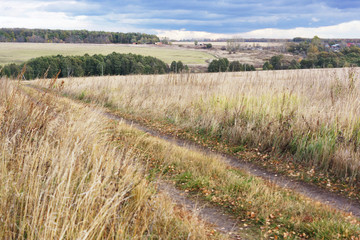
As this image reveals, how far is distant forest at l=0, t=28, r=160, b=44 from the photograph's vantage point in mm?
103812

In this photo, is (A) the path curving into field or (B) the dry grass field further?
(A) the path curving into field

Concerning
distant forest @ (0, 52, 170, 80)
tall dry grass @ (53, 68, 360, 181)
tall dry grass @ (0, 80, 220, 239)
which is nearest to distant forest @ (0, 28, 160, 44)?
distant forest @ (0, 52, 170, 80)

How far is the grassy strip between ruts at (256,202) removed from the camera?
3.94m

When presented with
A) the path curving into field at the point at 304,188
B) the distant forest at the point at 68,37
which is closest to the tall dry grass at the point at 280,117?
the path curving into field at the point at 304,188

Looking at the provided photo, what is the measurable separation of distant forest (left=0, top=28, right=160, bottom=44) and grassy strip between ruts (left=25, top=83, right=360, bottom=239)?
103797 mm

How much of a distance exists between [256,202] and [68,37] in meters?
119

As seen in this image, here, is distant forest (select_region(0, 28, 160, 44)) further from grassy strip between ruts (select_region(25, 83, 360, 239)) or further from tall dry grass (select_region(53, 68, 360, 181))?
grassy strip between ruts (select_region(25, 83, 360, 239))

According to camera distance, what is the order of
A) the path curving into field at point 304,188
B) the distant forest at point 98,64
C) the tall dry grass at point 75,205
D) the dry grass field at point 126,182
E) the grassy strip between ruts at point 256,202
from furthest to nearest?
the distant forest at point 98,64, the path curving into field at point 304,188, the grassy strip between ruts at point 256,202, the dry grass field at point 126,182, the tall dry grass at point 75,205

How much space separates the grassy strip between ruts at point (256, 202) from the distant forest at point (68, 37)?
341ft

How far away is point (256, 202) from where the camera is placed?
462 cm

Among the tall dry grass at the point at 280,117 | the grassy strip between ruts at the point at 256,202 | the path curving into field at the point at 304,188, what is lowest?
the path curving into field at the point at 304,188

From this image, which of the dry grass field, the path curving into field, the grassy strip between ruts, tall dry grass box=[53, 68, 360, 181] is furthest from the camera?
tall dry grass box=[53, 68, 360, 181]

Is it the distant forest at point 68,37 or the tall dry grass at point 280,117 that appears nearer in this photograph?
the tall dry grass at point 280,117

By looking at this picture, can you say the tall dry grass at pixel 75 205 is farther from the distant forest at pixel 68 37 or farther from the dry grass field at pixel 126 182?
the distant forest at pixel 68 37
